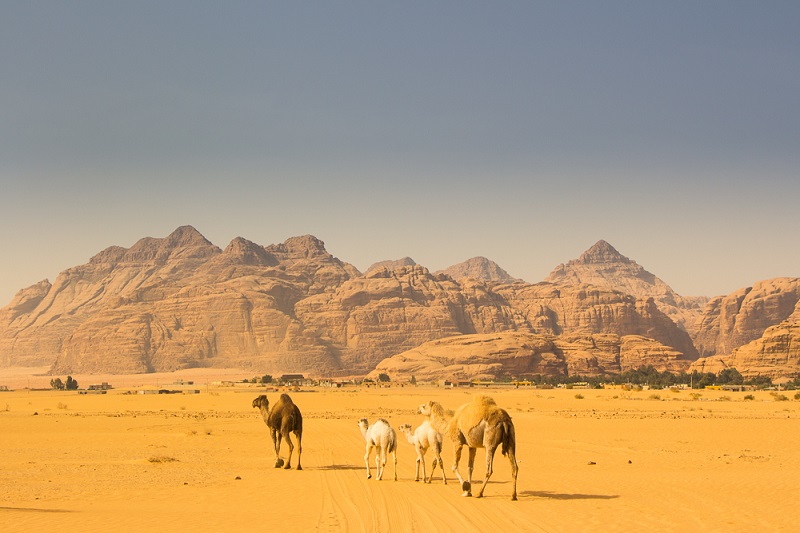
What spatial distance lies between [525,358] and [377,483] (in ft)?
505

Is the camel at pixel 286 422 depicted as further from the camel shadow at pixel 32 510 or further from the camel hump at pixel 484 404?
the camel shadow at pixel 32 510

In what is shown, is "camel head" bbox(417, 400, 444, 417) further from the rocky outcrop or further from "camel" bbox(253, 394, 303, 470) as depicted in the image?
the rocky outcrop

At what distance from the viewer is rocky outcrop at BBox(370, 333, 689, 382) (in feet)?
560

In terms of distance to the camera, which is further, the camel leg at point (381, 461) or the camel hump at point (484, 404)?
the camel leg at point (381, 461)

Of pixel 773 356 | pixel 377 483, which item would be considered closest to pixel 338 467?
pixel 377 483

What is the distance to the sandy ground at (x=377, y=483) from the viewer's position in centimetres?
1603

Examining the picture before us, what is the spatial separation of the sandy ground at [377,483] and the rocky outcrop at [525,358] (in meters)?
128

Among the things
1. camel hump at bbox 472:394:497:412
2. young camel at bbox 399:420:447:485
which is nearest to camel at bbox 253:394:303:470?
young camel at bbox 399:420:447:485

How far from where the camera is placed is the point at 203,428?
42.7m

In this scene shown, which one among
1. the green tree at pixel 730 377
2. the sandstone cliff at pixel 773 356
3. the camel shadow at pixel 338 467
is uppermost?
the sandstone cliff at pixel 773 356

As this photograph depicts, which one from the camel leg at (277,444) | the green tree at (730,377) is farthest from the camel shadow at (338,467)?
the green tree at (730,377)

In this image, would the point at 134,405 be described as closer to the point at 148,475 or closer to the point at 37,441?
the point at 37,441

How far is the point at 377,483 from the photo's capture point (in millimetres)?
21297

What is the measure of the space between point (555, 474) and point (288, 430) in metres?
7.64
